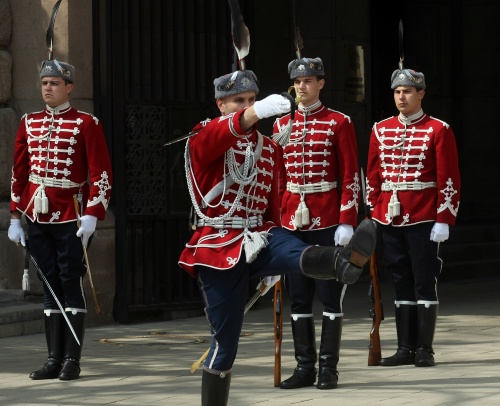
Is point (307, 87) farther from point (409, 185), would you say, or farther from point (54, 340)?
point (54, 340)

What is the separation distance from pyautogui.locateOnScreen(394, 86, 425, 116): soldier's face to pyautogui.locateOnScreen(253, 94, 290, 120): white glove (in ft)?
11.8

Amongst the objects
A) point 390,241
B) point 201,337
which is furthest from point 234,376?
point 201,337

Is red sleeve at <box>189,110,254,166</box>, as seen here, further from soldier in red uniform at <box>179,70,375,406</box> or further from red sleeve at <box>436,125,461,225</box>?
red sleeve at <box>436,125,461,225</box>

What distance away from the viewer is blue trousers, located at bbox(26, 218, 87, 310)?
32.5 ft

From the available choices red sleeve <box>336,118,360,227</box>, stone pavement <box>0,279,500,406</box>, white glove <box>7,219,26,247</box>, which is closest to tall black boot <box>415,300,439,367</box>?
stone pavement <box>0,279,500,406</box>

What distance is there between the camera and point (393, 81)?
10.5m

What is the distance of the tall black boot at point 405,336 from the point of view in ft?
33.6

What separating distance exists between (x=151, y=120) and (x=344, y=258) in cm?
631

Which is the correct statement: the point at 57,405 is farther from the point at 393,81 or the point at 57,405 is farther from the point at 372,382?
the point at 393,81

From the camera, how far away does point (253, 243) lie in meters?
7.29

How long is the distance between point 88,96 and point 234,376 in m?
3.94

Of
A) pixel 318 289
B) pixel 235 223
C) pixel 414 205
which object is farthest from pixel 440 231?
pixel 235 223

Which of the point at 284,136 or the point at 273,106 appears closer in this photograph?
the point at 273,106

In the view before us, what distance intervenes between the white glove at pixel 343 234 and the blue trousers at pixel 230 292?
193 cm
